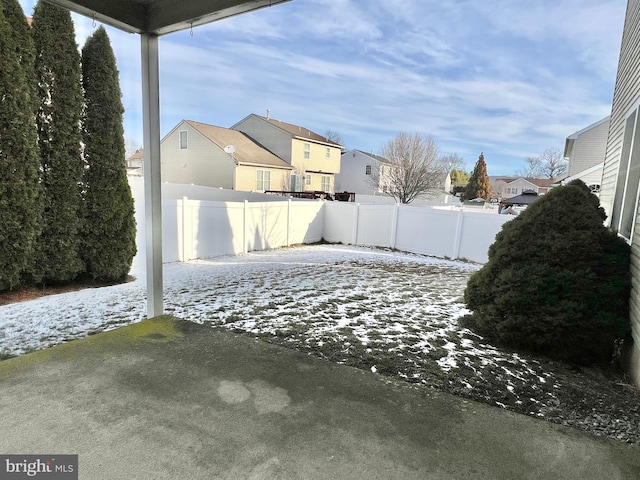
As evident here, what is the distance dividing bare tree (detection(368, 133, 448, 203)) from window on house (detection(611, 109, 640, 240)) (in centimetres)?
1667

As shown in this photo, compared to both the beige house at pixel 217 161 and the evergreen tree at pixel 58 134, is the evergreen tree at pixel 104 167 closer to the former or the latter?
the evergreen tree at pixel 58 134

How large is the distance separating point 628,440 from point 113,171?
6.47m

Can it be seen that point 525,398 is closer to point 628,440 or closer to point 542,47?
point 628,440

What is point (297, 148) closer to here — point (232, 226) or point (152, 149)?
point (232, 226)

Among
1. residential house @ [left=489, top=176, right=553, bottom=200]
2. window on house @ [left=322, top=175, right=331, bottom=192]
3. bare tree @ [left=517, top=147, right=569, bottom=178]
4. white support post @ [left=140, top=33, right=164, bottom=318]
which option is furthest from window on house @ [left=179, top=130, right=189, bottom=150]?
residential house @ [left=489, top=176, right=553, bottom=200]

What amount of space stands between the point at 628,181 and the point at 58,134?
701 cm

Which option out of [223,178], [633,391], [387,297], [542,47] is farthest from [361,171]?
[633,391]

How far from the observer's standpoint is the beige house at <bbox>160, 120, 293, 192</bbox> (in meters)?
17.6

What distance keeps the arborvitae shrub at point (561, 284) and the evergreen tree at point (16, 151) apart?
18.2 ft

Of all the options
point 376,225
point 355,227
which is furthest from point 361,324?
point 355,227

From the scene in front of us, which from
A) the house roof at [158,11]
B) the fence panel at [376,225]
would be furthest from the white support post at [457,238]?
the house roof at [158,11]
